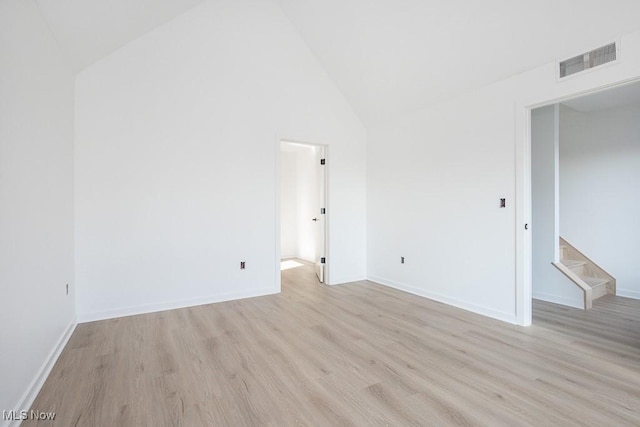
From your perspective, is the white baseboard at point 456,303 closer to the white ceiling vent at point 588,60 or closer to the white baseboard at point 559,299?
the white baseboard at point 559,299

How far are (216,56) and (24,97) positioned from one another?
2.22m

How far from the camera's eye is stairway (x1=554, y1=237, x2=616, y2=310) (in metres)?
3.38

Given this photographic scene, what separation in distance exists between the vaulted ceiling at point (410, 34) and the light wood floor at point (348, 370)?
7.86 feet

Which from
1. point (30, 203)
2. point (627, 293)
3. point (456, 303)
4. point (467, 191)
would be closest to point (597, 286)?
point (627, 293)

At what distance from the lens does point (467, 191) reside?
330cm

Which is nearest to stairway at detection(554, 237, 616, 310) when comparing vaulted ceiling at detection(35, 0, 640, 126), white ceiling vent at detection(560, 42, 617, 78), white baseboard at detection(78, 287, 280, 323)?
white ceiling vent at detection(560, 42, 617, 78)

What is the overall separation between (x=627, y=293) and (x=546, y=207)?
1618 mm

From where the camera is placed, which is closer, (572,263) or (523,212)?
(523,212)

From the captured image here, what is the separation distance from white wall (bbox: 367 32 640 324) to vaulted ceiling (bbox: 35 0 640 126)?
0.18 metres

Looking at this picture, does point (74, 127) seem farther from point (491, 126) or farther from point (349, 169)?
point (491, 126)

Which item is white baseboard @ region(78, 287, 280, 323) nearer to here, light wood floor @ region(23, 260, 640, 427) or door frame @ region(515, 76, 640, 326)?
light wood floor @ region(23, 260, 640, 427)

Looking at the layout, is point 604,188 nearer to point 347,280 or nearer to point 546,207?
point 546,207

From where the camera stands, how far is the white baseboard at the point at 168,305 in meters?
2.99

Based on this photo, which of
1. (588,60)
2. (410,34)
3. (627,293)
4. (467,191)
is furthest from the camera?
(627,293)
